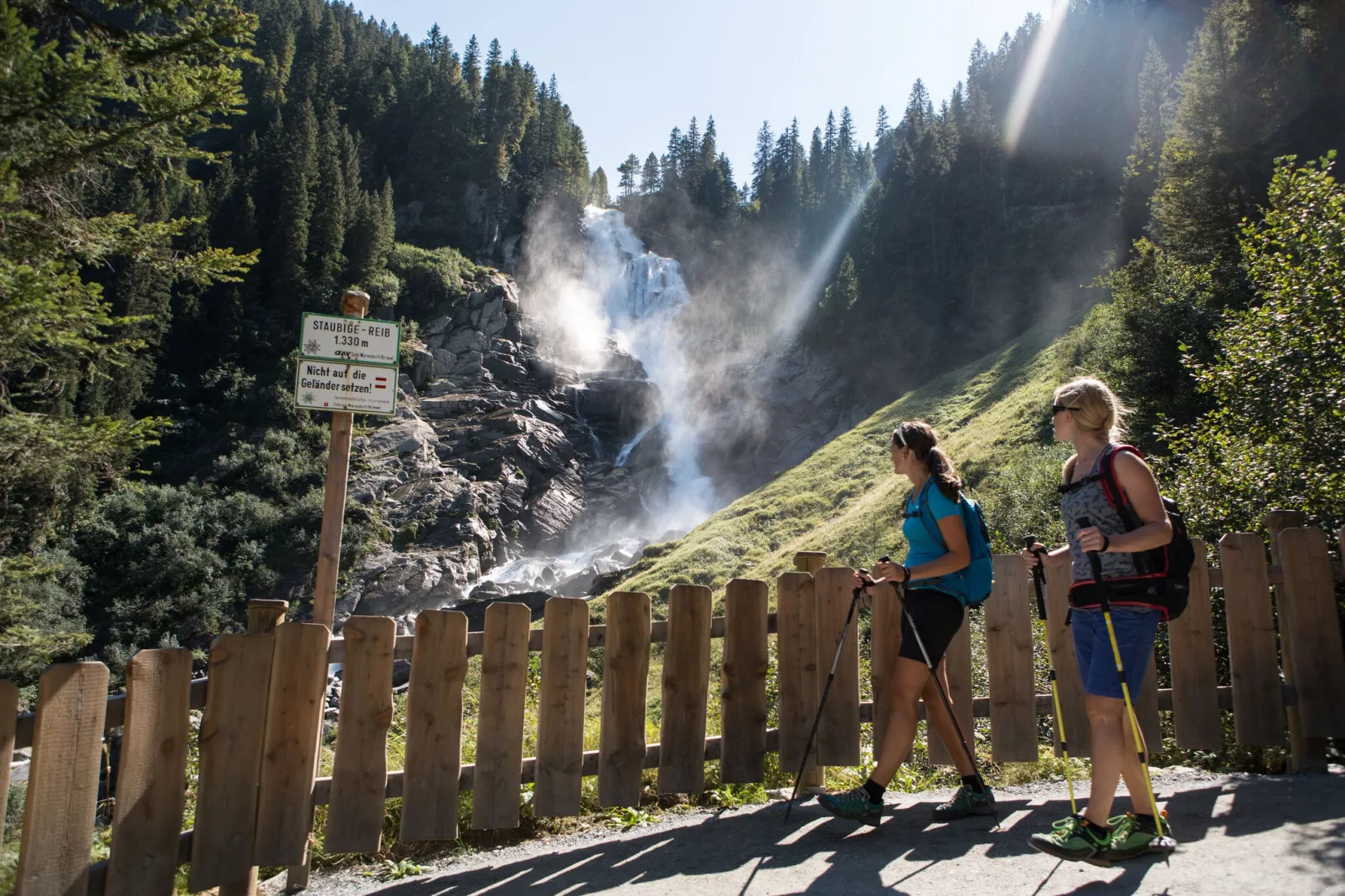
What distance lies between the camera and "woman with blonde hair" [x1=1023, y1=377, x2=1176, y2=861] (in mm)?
3516

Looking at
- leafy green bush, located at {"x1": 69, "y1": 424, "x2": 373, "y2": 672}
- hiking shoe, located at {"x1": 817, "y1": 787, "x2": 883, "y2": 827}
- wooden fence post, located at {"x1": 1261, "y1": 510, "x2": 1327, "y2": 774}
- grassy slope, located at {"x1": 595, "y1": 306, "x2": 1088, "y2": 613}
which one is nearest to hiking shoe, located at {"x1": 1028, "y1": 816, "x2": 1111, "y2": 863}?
hiking shoe, located at {"x1": 817, "y1": 787, "x2": 883, "y2": 827}

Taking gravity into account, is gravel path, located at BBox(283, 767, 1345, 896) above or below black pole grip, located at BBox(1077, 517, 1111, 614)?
below

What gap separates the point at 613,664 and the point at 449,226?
7455 centimetres

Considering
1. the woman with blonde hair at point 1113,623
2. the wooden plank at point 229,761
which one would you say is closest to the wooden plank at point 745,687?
the woman with blonde hair at point 1113,623

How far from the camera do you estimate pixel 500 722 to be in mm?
4680

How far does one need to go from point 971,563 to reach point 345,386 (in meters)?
4.04

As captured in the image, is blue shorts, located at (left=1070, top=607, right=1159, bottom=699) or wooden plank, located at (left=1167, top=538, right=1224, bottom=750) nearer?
blue shorts, located at (left=1070, top=607, right=1159, bottom=699)

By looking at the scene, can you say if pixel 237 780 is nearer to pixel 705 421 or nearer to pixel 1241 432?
pixel 1241 432

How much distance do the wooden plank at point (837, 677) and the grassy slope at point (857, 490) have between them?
1001cm

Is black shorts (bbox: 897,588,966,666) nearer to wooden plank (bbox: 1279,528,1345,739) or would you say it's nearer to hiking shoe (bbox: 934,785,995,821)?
hiking shoe (bbox: 934,785,995,821)

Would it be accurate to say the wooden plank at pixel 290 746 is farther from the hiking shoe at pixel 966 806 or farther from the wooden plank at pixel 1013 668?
the wooden plank at pixel 1013 668

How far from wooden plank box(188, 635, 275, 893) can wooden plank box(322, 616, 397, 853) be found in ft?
1.31

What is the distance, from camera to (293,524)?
3775 centimetres

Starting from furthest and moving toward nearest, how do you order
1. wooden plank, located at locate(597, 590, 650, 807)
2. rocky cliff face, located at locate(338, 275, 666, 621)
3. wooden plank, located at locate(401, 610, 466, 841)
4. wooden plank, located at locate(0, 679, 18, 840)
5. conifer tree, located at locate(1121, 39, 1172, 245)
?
conifer tree, located at locate(1121, 39, 1172, 245)
rocky cliff face, located at locate(338, 275, 666, 621)
wooden plank, located at locate(597, 590, 650, 807)
wooden plank, located at locate(401, 610, 466, 841)
wooden plank, located at locate(0, 679, 18, 840)
